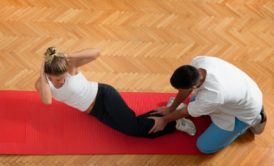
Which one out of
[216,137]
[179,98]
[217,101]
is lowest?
[216,137]

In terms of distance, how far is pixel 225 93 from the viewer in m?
2.29

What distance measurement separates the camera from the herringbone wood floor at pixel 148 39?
3043 mm

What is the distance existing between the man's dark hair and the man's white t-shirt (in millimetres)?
107

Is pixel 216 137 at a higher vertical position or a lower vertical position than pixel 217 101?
lower

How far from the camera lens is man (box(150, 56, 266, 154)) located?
2.27 metres

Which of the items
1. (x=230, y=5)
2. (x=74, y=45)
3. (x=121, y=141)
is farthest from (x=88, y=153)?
(x=230, y=5)

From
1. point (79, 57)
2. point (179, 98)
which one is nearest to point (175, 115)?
point (179, 98)

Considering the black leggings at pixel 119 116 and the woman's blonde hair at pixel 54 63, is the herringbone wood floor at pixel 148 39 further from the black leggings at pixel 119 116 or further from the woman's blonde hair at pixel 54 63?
the woman's blonde hair at pixel 54 63

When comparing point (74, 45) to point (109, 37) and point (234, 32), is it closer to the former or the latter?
point (109, 37)

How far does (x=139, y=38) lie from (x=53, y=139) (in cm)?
110

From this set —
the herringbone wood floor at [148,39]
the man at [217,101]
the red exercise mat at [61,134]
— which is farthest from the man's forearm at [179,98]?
the herringbone wood floor at [148,39]

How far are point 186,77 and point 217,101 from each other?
0.25 meters

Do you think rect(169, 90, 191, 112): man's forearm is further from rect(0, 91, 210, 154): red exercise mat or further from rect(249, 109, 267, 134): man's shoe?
rect(249, 109, 267, 134): man's shoe

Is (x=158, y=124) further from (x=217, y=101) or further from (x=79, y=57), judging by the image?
(x=79, y=57)
